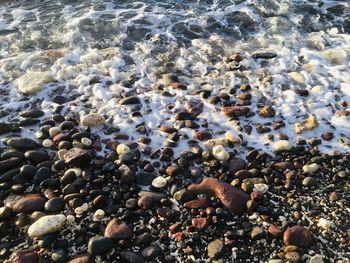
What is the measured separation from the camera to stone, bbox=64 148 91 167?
14.2ft

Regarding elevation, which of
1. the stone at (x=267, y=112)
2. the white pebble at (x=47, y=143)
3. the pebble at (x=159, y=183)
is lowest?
the pebble at (x=159, y=183)

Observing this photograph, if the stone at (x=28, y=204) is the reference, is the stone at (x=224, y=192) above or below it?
below

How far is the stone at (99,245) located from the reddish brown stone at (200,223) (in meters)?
0.75

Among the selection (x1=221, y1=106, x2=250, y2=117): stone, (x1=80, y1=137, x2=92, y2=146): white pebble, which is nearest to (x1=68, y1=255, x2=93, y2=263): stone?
(x1=80, y1=137, x2=92, y2=146): white pebble

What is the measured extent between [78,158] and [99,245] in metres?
1.14

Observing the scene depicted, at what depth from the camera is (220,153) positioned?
449cm

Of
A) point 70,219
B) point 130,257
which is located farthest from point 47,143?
point 130,257

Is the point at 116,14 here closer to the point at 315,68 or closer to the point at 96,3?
the point at 96,3

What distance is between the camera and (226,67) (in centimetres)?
600

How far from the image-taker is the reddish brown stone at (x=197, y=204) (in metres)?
3.93

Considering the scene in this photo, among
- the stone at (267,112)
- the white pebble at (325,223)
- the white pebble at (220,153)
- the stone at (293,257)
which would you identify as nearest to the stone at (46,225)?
the white pebble at (220,153)

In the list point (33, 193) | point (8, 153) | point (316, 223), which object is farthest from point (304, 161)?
point (8, 153)

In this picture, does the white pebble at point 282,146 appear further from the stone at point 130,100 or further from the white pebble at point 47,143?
the white pebble at point 47,143

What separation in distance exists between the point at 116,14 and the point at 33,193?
460 cm
